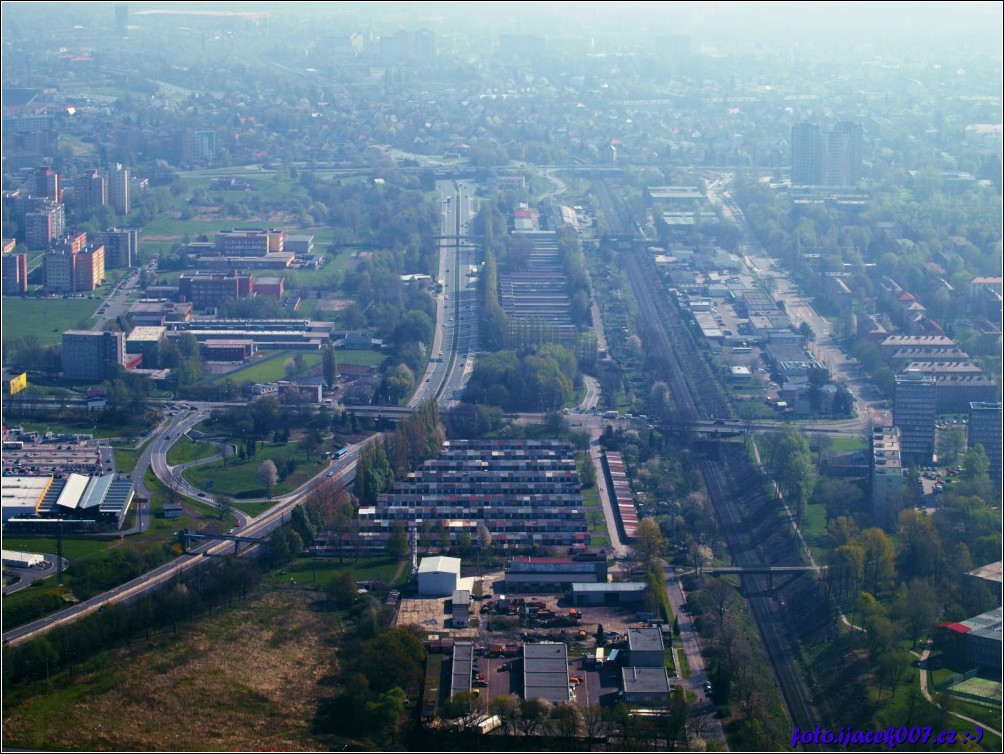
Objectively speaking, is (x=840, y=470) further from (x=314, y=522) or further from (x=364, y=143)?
(x=364, y=143)

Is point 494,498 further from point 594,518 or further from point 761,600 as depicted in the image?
point 761,600

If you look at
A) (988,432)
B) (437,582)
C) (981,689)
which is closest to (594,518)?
(437,582)

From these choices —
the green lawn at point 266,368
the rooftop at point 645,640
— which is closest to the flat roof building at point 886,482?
the rooftop at point 645,640

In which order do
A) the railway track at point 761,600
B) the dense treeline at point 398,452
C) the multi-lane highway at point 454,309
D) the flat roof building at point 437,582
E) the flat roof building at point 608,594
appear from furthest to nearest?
the multi-lane highway at point 454,309, the dense treeline at point 398,452, the flat roof building at point 437,582, the flat roof building at point 608,594, the railway track at point 761,600

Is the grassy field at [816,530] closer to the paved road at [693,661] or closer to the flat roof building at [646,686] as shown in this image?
the paved road at [693,661]

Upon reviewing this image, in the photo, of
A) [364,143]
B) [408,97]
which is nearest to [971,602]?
[364,143]

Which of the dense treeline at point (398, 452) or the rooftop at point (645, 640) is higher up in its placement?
the dense treeline at point (398, 452)
